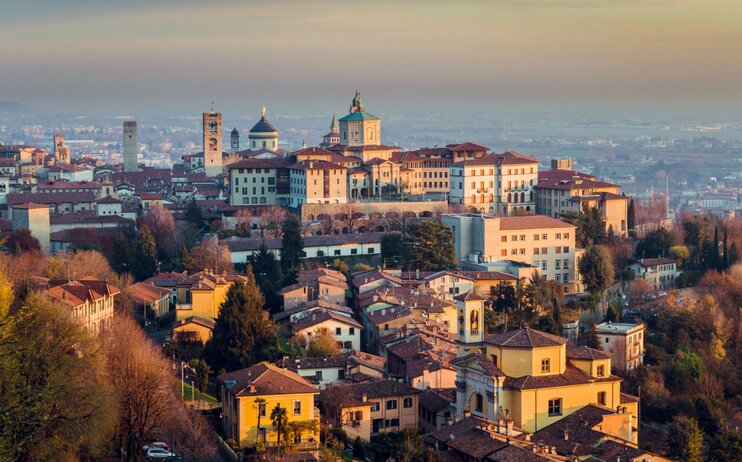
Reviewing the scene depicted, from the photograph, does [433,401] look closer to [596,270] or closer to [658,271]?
[596,270]

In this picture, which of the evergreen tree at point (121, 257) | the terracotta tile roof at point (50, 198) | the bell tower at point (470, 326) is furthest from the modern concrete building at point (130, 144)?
the bell tower at point (470, 326)

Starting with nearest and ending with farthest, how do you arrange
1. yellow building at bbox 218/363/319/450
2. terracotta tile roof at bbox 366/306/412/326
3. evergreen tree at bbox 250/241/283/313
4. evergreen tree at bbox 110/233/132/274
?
yellow building at bbox 218/363/319/450, terracotta tile roof at bbox 366/306/412/326, evergreen tree at bbox 250/241/283/313, evergreen tree at bbox 110/233/132/274

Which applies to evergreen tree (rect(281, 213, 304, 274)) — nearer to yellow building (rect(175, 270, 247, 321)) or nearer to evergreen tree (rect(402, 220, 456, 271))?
evergreen tree (rect(402, 220, 456, 271))

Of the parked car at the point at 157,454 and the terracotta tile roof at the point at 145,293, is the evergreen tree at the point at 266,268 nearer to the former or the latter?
the terracotta tile roof at the point at 145,293

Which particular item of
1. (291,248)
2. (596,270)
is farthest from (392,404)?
(596,270)

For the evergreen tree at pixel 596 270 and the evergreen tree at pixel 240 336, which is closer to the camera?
the evergreen tree at pixel 240 336

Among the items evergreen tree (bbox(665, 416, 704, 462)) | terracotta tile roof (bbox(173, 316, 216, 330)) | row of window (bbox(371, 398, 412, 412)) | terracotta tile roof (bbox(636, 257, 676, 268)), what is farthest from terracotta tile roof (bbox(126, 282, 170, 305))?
terracotta tile roof (bbox(636, 257, 676, 268))

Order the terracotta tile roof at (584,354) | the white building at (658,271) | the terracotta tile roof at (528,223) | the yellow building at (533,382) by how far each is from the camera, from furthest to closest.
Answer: the terracotta tile roof at (528,223) < the white building at (658,271) < the terracotta tile roof at (584,354) < the yellow building at (533,382)
